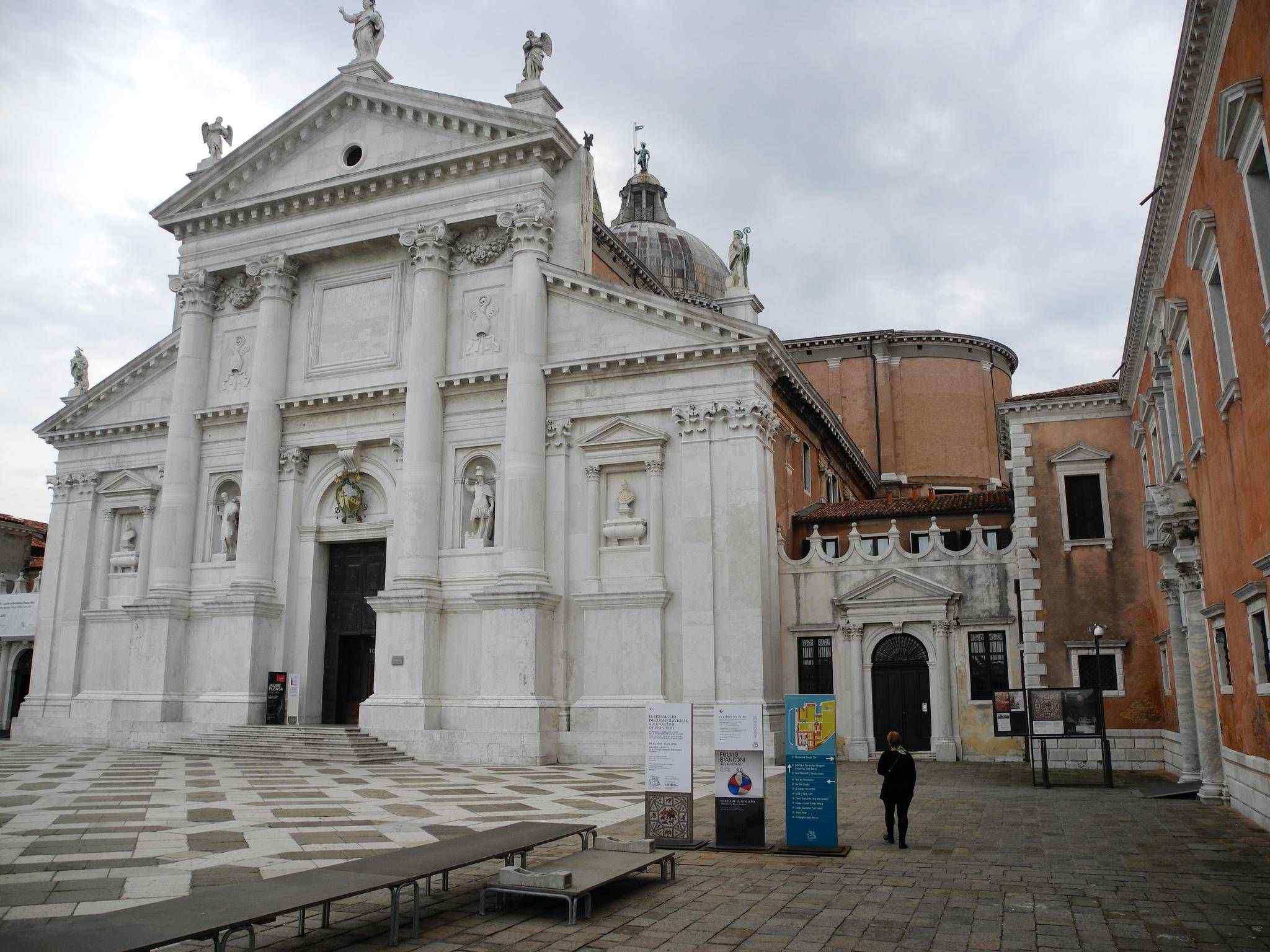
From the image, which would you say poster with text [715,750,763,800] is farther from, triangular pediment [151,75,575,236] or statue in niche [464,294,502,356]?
triangular pediment [151,75,575,236]

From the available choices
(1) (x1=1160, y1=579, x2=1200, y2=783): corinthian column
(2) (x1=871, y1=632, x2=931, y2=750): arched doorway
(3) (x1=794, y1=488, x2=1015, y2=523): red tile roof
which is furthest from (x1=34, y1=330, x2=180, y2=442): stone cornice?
(1) (x1=1160, y1=579, x2=1200, y2=783): corinthian column

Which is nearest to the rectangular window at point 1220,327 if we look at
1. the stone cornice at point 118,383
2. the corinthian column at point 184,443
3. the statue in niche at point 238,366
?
the statue in niche at point 238,366

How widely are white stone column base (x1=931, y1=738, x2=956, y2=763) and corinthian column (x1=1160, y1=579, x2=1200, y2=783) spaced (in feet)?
19.8

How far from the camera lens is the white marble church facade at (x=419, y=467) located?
82.1 ft

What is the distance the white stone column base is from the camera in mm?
24391

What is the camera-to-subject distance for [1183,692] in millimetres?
18766

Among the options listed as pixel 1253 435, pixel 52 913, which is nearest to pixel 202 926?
pixel 52 913

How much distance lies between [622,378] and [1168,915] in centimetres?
1949

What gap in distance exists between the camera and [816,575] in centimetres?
2644

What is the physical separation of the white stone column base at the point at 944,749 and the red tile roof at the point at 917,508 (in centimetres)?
665

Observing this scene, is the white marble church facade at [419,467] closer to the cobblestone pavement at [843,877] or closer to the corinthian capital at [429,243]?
the corinthian capital at [429,243]

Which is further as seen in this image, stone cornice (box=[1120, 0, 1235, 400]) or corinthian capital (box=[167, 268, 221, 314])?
corinthian capital (box=[167, 268, 221, 314])

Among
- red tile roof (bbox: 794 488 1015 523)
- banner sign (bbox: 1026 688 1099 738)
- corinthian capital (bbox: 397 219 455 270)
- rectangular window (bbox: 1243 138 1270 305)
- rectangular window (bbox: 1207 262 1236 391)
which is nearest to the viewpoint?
rectangular window (bbox: 1243 138 1270 305)

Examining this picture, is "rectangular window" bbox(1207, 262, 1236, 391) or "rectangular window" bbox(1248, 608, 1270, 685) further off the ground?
"rectangular window" bbox(1207, 262, 1236, 391)
